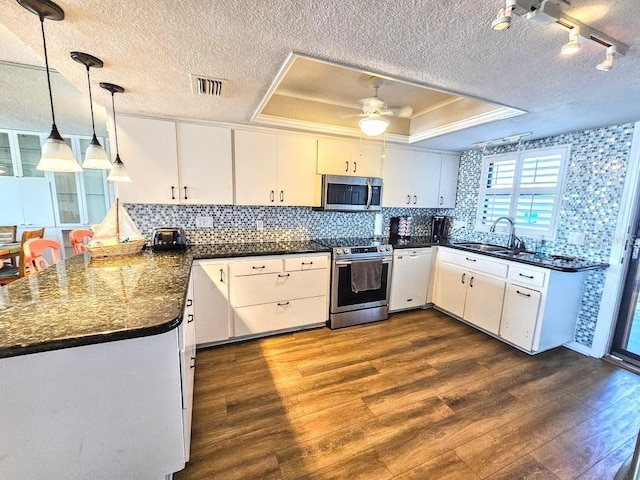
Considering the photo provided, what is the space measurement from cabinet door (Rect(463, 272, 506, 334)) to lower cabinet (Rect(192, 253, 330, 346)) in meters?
1.65

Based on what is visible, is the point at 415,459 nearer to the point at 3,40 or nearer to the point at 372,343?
the point at 372,343

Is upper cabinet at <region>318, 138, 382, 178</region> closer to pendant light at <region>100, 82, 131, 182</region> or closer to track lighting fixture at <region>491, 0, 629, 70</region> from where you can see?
pendant light at <region>100, 82, 131, 182</region>

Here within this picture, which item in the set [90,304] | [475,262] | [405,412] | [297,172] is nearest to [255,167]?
[297,172]

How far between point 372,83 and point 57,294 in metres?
2.63

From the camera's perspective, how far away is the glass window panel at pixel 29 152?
4.44 meters

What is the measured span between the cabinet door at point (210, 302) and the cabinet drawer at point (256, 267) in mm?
101

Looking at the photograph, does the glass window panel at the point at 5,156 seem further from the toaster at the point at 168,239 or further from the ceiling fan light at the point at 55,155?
the ceiling fan light at the point at 55,155

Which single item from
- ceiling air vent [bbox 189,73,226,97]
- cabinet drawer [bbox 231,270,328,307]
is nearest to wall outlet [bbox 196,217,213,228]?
cabinet drawer [bbox 231,270,328,307]

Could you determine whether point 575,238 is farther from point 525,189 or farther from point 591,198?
point 525,189

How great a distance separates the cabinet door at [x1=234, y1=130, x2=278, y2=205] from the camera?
2816 millimetres

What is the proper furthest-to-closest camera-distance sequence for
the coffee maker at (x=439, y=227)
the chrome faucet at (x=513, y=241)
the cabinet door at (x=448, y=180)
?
the coffee maker at (x=439, y=227) → the cabinet door at (x=448, y=180) → the chrome faucet at (x=513, y=241)

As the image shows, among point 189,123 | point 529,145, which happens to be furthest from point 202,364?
point 529,145

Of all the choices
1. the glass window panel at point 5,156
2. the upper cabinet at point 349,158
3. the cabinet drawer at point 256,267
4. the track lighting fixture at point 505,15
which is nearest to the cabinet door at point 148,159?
the cabinet drawer at point 256,267

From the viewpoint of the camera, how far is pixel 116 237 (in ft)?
7.54
